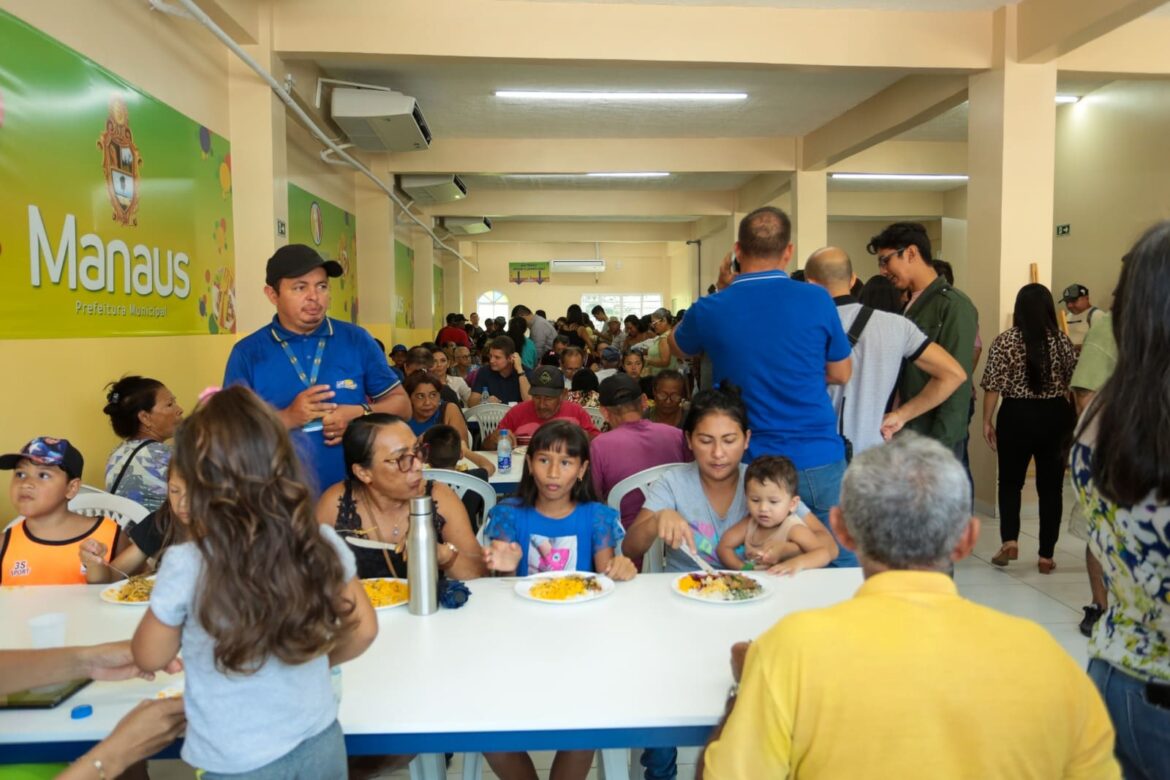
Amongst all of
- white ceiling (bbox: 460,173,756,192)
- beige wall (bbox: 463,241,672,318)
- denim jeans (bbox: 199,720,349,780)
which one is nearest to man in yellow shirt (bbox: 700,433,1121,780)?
denim jeans (bbox: 199,720,349,780)

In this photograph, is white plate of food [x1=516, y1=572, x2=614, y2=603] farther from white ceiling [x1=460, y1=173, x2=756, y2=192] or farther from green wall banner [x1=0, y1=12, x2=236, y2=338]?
white ceiling [x1=460, y1=173, x2=756, y2=192]

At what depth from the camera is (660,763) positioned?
7.22 feet

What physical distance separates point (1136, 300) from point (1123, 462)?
0.23 metres

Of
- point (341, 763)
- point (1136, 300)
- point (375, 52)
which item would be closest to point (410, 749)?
point (341, 763)

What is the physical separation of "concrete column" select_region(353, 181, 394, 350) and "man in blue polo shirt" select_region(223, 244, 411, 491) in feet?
19.1

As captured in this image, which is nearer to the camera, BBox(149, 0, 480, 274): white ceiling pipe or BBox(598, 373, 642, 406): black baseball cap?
BBox(598, 373, 642, 406): black baseball cap

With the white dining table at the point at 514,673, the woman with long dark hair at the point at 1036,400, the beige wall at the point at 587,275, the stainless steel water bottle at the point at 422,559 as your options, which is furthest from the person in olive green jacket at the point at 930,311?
the beige wall at the point at 587,275

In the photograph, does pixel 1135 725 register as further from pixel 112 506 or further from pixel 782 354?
pixel 112 506

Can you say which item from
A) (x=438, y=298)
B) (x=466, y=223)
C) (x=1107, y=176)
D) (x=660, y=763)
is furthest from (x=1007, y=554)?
(x=438, y=298)

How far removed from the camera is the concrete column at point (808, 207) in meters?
8.53

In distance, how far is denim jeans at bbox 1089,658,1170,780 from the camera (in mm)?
1140

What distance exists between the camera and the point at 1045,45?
491 centimetres

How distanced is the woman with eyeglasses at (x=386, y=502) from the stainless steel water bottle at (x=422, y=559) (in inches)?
12.7

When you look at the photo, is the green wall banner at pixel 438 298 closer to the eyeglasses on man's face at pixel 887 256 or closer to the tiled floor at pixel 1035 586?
the tiled floor at pixel 1035 586
